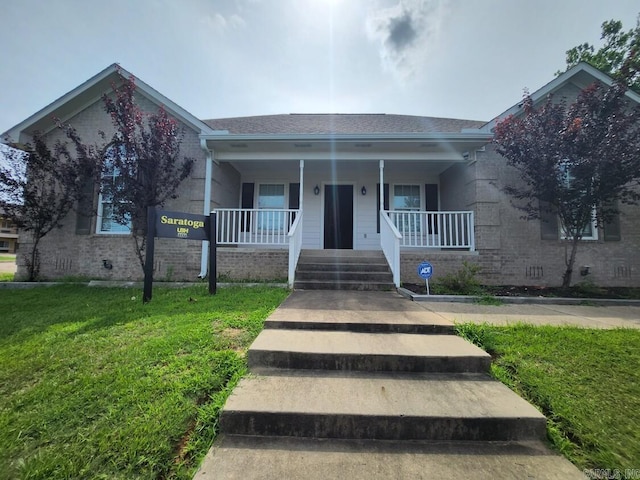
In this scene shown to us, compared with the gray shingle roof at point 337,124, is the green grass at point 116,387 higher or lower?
lower

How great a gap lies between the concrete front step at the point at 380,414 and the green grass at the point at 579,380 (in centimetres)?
19

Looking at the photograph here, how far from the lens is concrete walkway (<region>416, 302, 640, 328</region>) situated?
3.80m

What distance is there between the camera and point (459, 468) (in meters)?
1.61

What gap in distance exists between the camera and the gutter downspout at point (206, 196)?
6996 mm

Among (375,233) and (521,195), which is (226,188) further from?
(521,195)

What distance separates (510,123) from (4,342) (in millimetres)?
9233

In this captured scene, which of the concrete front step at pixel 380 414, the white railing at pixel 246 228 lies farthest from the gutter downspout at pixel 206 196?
the concrete front step at pixel 380 414

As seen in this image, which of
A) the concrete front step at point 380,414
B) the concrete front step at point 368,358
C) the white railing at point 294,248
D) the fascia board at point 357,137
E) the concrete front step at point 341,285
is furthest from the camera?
the fascia board at point 357,137

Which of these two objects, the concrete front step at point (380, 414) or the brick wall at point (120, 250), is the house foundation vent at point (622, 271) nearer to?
the concrete front step at point (380, 414)

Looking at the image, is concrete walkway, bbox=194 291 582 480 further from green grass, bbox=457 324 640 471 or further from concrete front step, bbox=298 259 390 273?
concrete front step, bbox=298 259 390 273

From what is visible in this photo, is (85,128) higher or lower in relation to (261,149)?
higher

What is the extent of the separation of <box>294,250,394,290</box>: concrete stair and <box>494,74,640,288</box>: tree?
3.68 metres

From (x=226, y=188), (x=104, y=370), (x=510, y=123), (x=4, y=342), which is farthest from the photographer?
(x=226, y=188)

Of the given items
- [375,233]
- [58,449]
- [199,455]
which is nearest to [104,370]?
[58,449]
